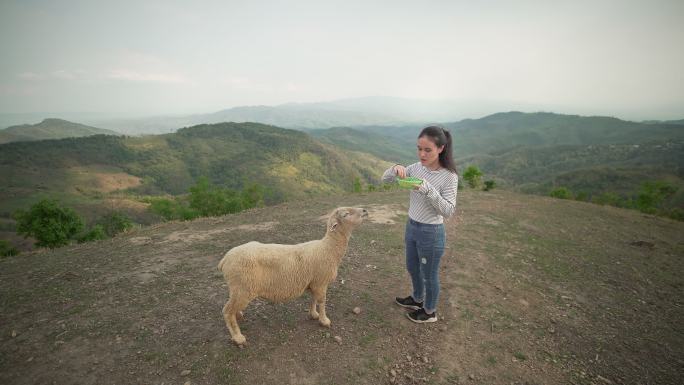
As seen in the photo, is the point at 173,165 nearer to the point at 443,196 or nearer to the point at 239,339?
the point at 239,339

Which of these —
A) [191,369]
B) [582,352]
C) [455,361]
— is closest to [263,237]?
[191,369]

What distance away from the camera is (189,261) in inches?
279

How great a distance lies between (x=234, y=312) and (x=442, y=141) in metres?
3.62

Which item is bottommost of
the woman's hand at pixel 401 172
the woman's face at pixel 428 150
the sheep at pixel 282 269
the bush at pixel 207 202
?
the bush at pixel 207 202

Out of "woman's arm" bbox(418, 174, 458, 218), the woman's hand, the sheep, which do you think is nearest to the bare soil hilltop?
the sheep

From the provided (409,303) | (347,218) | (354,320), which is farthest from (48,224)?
(409,303)

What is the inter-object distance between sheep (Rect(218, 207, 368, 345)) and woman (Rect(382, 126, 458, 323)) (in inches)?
31.1

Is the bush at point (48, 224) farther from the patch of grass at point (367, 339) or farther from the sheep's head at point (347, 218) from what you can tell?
the patch of grass at point (367, 339)

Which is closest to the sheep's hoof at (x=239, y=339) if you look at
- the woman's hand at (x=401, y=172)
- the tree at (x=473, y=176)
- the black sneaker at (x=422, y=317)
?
the black sneaker at (x=422, y=317)

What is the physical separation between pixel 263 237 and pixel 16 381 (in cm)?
575

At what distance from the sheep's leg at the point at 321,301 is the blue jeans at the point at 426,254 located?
1.43 metres

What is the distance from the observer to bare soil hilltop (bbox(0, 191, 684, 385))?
396 cm

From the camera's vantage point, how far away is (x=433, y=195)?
3.47 meters

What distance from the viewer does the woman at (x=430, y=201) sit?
365 centimetres
